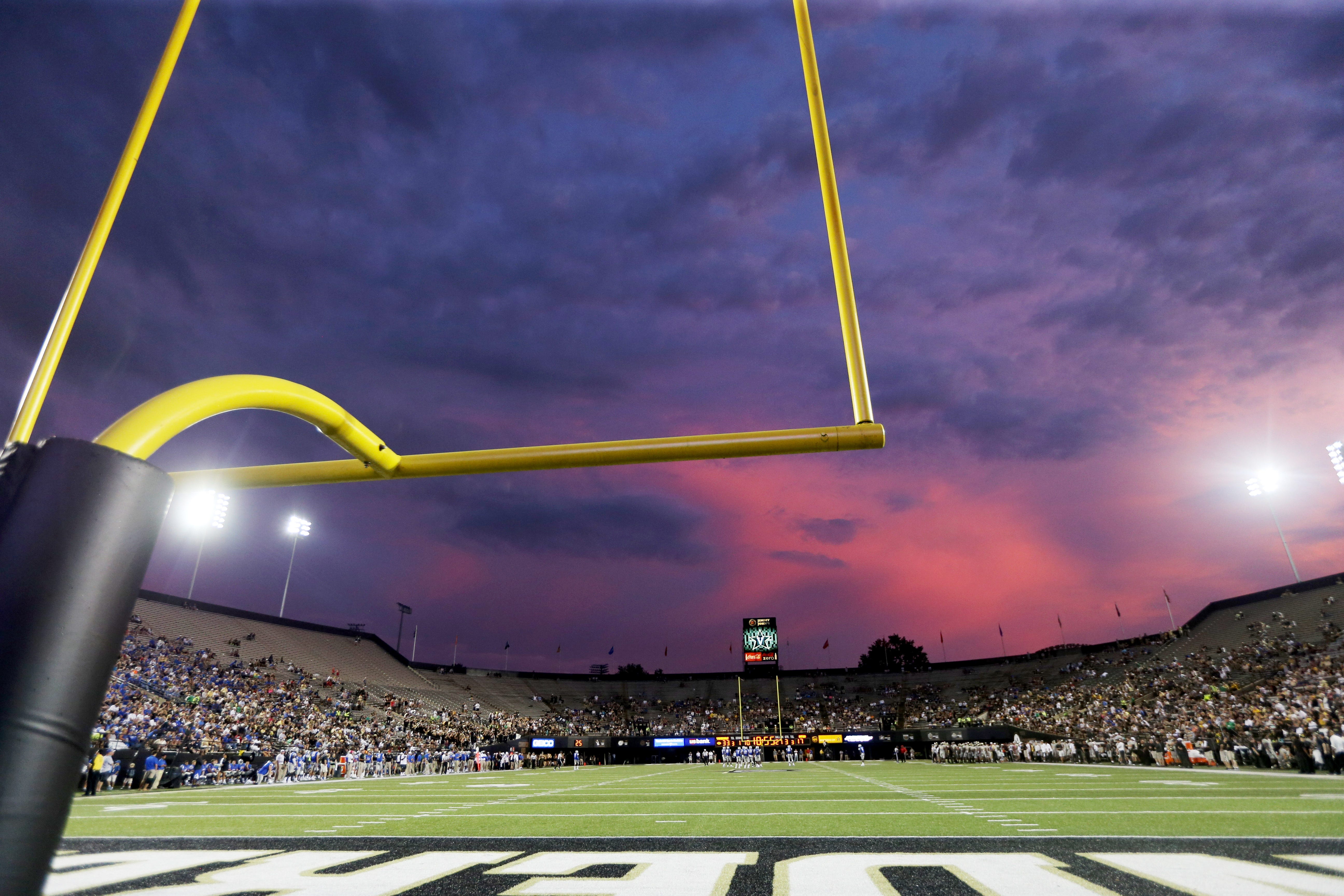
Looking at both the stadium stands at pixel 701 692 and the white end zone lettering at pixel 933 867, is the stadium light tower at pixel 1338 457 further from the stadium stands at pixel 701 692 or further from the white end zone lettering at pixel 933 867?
the white end zone lettering at pixel 933 867

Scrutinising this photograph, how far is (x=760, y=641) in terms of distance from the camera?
3391cm

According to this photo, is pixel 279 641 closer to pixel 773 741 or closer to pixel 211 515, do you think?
pixel 211 515

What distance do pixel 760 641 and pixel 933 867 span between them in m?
29.6

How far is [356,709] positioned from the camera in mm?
35781

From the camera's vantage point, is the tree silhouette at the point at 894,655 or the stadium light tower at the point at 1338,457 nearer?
the stadium light tower at the point at 1338,457

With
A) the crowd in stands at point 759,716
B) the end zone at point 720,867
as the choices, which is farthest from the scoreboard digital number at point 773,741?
the end zone at point 720,867

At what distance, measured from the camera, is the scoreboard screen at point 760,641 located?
3359 centimetres

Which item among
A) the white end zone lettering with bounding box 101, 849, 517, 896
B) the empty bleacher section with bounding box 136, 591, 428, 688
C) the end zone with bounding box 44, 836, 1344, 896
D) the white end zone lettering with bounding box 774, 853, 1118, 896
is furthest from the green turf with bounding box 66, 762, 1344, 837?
the empty bleacher section with bounding box 136, 591, 428, 688

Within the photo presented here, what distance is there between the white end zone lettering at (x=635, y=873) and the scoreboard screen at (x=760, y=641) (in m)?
28.4

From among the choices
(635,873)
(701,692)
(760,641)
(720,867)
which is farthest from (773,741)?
(635,873)

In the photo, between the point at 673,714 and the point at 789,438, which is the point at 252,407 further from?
the point at 673,714

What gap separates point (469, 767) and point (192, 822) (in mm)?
24031

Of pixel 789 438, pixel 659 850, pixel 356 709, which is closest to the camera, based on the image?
pixel 789 438

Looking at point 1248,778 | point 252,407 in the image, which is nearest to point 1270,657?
point 1248,778
